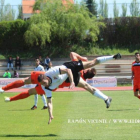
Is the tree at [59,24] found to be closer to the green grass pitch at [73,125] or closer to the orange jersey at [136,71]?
the orange jersey at [136,71]

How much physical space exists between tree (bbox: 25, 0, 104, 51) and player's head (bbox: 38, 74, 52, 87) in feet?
102

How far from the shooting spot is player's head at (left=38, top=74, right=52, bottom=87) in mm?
10797

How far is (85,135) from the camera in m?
10.7

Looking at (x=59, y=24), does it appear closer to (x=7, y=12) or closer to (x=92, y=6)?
(x=7, y=12)

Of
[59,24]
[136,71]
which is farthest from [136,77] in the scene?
[59,24]

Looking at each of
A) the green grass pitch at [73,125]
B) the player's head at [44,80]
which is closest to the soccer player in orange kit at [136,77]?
the green grass pitch at [73,125]

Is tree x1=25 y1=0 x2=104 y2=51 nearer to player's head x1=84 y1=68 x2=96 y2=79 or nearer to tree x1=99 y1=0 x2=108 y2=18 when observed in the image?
tree x1=99 y1=0 x2=108 y2=18

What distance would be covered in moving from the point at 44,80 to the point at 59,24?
32.7 m

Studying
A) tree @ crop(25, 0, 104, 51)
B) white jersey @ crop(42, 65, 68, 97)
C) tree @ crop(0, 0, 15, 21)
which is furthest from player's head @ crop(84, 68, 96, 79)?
tree @ crop(0, 0, 15, 21)

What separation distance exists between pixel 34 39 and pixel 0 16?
1593 cm

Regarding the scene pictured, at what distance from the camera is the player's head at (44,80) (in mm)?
10797

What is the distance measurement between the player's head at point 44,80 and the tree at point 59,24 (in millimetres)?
31125

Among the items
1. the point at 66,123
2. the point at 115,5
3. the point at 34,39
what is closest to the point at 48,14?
the point at 34,39

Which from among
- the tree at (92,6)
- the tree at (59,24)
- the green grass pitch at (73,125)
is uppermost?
the tree at (92,6)
